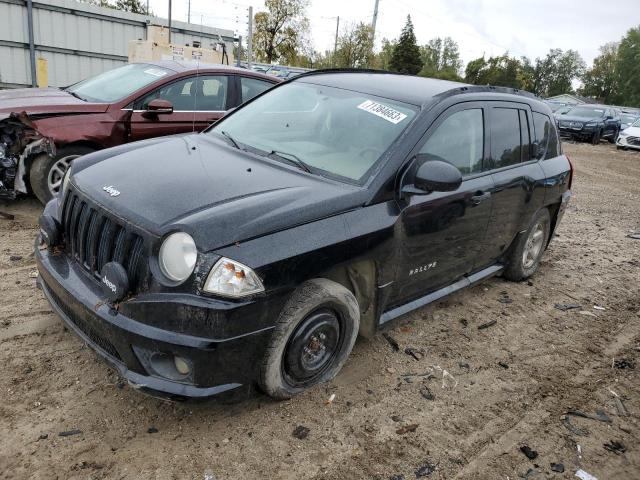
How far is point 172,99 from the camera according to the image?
6.25m

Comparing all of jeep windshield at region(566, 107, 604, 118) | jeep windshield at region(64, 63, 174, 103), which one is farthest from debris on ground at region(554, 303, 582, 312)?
jeep windshield at region(566, 107, 604, 118)

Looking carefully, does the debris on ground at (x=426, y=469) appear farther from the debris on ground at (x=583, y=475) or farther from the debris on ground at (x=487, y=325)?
the debris on ground at (x=487, y=325)

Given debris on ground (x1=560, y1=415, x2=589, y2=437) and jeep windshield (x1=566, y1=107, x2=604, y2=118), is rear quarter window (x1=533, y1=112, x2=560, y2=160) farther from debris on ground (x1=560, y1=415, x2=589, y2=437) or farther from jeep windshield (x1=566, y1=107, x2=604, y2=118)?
jeep windshield (x1=566, y1=107, x2=604, y2=118)

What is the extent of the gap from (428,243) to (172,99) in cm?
412

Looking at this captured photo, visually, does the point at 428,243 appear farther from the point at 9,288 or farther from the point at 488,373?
the point at 9,288

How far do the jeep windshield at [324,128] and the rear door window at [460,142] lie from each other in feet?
0.82

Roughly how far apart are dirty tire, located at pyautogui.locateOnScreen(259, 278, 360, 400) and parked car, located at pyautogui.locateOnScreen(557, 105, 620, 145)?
2161 cm

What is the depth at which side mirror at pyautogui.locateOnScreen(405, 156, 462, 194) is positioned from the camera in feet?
10.1

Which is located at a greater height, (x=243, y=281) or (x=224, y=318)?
(x=243, y=281)

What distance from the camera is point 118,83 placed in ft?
20.5

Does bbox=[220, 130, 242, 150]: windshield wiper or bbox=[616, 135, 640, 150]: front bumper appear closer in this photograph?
bbox=[220, 130, 242, 150]: windshield wiper

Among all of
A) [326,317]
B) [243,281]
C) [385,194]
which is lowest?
[326,317]

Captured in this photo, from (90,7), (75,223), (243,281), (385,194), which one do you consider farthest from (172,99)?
(90,7)

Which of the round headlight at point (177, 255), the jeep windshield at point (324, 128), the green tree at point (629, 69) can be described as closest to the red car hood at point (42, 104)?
the jeep windshield at point (324, 128)
